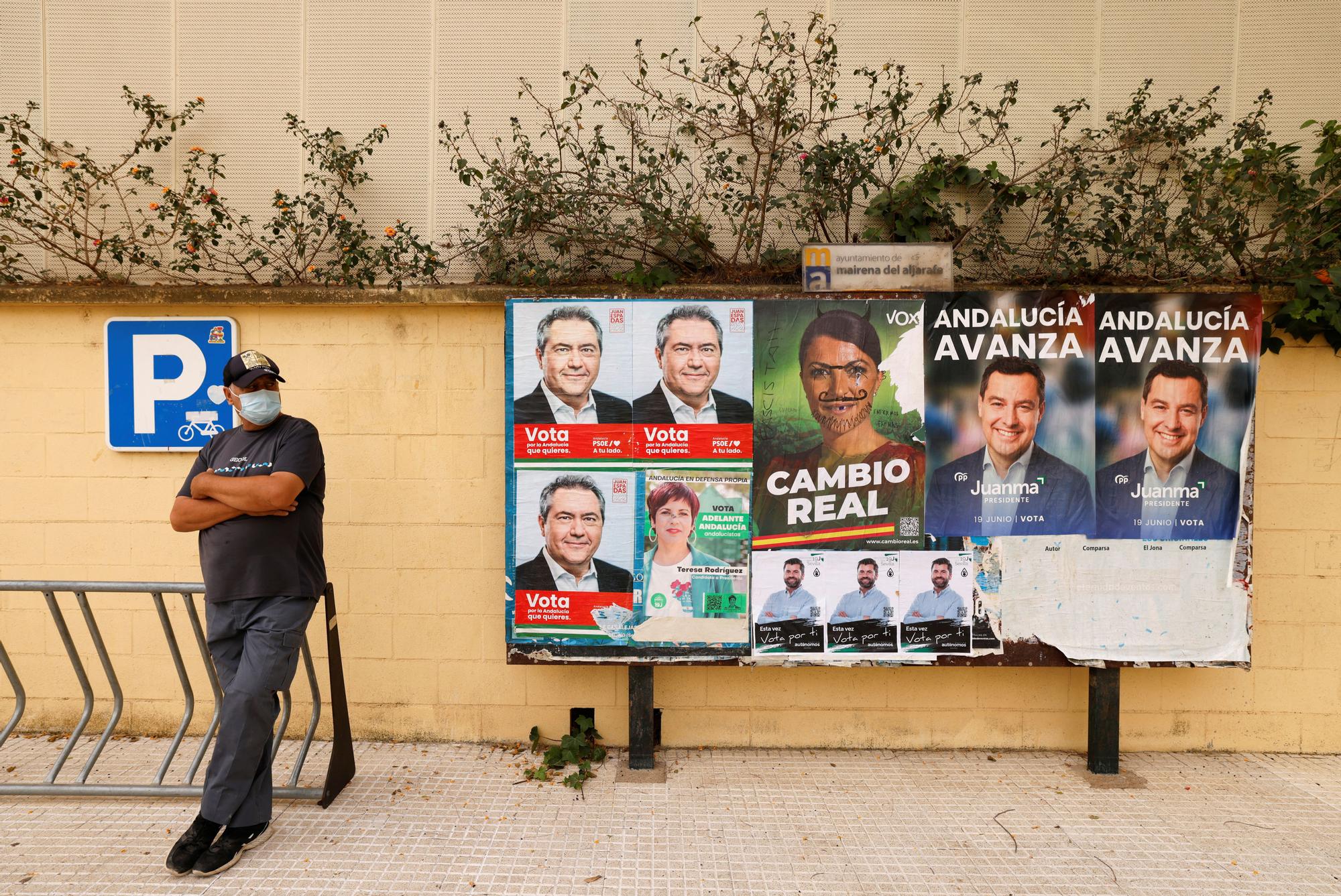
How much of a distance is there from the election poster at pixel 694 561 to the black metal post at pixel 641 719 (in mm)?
221

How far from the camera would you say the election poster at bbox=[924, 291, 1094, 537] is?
4.20 m

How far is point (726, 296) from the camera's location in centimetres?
430

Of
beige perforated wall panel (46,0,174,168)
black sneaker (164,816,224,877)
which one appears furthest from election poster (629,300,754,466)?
beige perforated wall panel (46,0,174,168)

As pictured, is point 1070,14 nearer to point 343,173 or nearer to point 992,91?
point 992,91

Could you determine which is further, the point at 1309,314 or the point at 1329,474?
the point at 1329,474

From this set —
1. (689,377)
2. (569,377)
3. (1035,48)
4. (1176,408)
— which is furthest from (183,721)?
(1035,48)

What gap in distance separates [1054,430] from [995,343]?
21.5 inches

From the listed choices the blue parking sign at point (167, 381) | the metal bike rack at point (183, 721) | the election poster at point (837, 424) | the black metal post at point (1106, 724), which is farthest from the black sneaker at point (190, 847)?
the black metal post at point (1106, 724)

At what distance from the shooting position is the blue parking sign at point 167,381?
4574 millimetres

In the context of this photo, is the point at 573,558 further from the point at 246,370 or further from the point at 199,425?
the point at 199,425

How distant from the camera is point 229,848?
10.9 feet

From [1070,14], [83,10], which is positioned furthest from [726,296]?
[83,10]

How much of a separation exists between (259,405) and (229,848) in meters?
1.84

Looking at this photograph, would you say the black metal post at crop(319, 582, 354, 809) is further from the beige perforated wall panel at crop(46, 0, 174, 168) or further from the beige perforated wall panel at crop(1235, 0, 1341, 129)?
the beige perforated wall panel at crop(1235, 0, 1341, 129)
